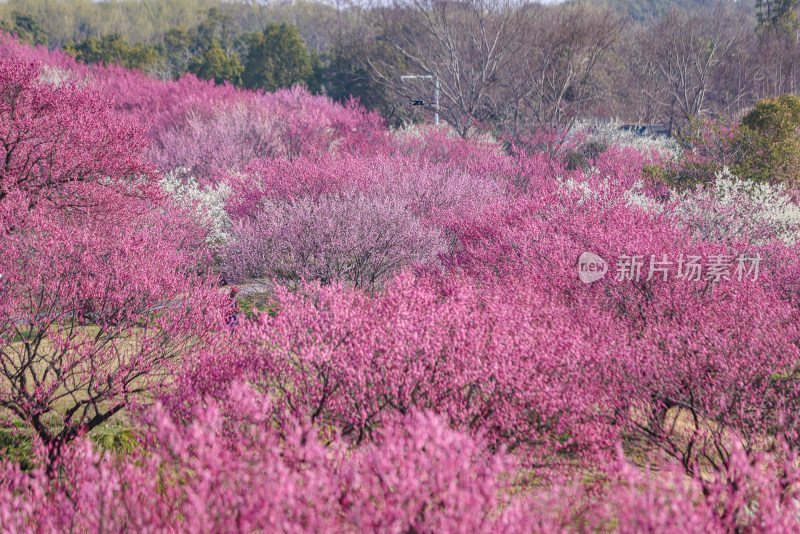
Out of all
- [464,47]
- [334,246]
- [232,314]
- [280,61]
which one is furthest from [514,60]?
[232,314]

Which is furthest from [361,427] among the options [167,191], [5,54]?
[5,54]

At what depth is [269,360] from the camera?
5.66 m

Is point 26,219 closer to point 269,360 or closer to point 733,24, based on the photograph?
point 269,360

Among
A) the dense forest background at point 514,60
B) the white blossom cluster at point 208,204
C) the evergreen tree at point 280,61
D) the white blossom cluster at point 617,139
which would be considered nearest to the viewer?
the white blossom cluster at point 208,204

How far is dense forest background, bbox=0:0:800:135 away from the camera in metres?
27.9

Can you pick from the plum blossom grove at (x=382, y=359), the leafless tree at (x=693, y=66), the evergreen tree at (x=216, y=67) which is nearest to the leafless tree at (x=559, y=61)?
the leafless tree at (x=693, y=66)

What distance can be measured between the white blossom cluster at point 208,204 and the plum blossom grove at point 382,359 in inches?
4.3

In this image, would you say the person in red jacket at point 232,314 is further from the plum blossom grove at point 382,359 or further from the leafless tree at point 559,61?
the leafless tree at point 559,61

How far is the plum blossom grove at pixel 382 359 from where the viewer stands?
3.36 metres

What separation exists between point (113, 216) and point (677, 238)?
1045 cm

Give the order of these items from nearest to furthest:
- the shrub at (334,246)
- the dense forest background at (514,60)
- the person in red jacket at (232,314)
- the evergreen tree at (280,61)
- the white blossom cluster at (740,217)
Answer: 1. the person in red jacket at (232,314)
2. the shrub at (334,246)
3. the white blossom cluster at (740,217)
4. the dense forest background at (514,60)
5. the evergreen tree at (280,61)

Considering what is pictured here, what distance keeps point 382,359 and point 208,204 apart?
11.4 meters

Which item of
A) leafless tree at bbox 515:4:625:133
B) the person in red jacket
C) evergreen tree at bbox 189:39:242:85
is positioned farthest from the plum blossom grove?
evergreen tree at bbox 189:39:242:85

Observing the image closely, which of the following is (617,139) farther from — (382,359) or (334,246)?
(382,359)
